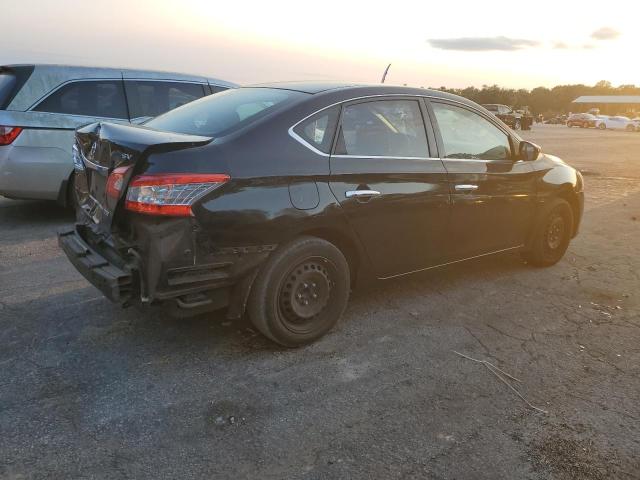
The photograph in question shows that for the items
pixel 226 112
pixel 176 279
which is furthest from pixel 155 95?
pixel 176 279

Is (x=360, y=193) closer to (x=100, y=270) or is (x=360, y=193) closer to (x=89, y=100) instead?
(x=100, y=270)

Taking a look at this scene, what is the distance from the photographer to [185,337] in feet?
12.3

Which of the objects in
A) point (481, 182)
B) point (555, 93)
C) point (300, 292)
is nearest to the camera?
point (300, 292)

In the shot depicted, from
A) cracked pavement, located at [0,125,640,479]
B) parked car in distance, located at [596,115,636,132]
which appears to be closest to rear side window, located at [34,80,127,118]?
cracked pavement, located at [0,125,640,479]

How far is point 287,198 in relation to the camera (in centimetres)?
335

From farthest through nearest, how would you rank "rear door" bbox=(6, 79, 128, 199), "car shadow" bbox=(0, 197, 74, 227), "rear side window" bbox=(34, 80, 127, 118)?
1. "car shadow" bbox=(0, 197, 74, 227)
2. "rear side window" bbox=(34, 80, 127, 118)
3. "rear door" bbox=(6, 79, 128, 199)

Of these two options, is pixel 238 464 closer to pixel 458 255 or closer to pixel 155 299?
pixel 155 299

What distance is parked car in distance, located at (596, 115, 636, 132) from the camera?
149ft

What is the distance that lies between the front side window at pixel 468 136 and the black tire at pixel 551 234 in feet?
2.76

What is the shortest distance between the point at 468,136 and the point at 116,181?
2830 millimetres

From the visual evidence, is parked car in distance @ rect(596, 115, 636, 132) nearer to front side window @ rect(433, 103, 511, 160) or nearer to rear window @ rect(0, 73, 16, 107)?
front side window @ rect(433, 103, 511, 160)

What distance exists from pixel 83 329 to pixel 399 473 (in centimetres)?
242

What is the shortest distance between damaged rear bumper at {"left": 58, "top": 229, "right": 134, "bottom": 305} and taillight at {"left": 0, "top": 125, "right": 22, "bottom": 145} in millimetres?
2958

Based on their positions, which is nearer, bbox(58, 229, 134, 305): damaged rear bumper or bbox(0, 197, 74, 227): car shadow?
bbox(58, 229, 134, 305): damaged rear bumper
